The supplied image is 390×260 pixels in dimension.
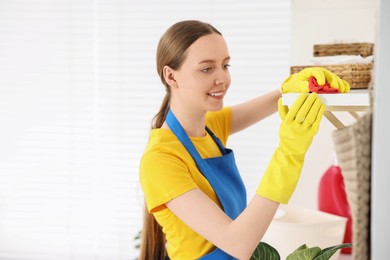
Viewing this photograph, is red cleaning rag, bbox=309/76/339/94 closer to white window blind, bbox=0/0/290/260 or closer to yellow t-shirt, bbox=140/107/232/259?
yellow t-shirt, bbox=140/107/232/259

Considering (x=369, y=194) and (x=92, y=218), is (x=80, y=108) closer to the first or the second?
(x=92, y=218)

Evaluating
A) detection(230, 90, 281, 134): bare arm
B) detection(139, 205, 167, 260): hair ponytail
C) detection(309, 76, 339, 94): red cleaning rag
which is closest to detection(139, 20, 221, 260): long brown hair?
detection(139, 205, 167, 260): hair ponytail

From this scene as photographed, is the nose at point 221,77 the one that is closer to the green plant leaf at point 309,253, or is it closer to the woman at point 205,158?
the woman at point 205,158

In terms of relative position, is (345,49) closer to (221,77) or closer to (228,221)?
(221,77)

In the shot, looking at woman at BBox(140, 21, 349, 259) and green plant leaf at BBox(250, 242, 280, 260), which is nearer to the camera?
woman at BBox(140, 21, 349, 259)

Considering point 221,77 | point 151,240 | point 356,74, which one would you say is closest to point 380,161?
point 356,74

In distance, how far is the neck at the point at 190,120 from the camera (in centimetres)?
146

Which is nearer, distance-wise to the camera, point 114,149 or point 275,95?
point 275,95

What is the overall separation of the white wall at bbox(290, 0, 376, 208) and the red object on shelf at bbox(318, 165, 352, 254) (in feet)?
0.57

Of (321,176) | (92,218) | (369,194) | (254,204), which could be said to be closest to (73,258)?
(92,218)

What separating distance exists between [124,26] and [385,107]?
94.8 inches

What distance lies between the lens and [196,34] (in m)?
1.40

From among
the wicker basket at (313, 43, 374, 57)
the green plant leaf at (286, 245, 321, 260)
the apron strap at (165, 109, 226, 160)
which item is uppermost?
the wicker basket at (313, 43, 374, 57)

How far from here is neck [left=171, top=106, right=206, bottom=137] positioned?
146 cm
